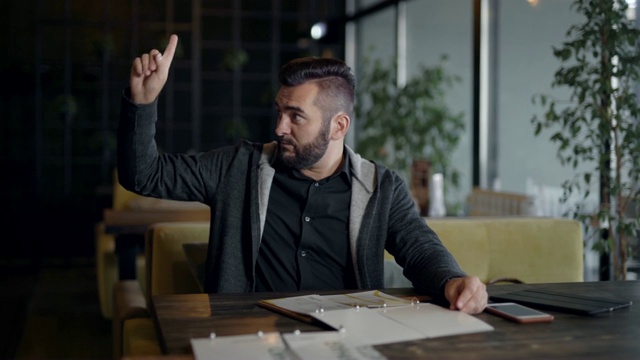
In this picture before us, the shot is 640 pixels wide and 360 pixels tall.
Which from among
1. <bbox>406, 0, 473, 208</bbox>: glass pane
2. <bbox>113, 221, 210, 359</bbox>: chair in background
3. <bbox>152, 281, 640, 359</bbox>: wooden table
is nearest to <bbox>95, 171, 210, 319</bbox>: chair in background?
<bbox>113, 221, 210, 359</bbox>: chair in background

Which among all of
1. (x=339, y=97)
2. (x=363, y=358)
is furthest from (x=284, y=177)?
(x=363, y=358)

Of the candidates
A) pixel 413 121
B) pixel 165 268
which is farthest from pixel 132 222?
pixel 413 121

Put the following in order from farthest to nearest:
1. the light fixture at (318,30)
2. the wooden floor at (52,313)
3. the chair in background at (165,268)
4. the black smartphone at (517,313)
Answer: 1. the light fixture at (318,30)
2. the wooden floor at (52,313)
3. the chair in background at (165,268)
4. the black smartphone at (517,313)

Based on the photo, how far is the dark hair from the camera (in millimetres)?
2596

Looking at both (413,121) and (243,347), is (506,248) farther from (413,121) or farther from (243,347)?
(413,121)

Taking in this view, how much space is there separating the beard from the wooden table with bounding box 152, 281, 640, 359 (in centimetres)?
60

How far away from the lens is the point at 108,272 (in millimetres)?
5887

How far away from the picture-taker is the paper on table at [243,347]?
1452mm

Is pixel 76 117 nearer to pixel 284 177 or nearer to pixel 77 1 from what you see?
pixel 77 1

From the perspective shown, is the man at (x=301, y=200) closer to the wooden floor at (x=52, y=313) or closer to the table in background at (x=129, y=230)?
the table in background at (x=129, y=230)

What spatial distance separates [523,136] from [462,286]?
14.3 ft

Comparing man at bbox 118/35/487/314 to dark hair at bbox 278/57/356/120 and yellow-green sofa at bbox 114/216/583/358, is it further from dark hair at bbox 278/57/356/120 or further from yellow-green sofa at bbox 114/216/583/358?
yellow-green sofa at bbox 114/216/583/358

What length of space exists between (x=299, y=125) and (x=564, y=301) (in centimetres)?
95

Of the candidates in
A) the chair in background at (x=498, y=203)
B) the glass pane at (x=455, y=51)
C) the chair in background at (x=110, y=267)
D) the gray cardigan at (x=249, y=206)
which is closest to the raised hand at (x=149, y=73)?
the gray cardigan at (x=249, y=206)
